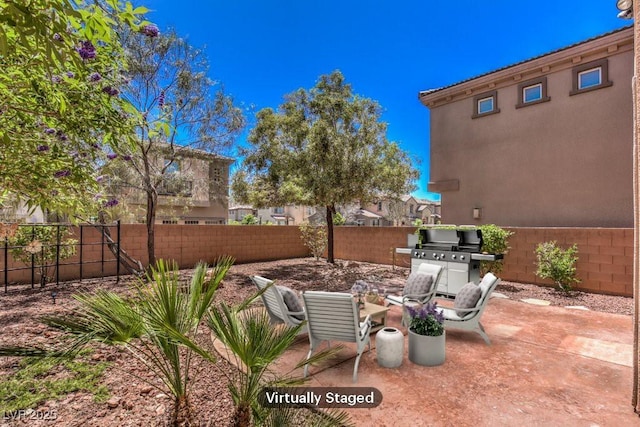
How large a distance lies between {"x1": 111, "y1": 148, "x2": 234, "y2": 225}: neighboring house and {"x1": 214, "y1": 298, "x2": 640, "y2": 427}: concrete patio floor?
8.25 m

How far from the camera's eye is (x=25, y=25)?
1.54 meters

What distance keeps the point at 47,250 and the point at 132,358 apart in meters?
5.94

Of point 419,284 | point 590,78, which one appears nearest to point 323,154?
point 419,284

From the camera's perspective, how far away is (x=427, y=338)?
409 centimetres

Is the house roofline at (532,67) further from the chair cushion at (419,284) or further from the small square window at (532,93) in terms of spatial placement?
the chair cushion at (419,284)

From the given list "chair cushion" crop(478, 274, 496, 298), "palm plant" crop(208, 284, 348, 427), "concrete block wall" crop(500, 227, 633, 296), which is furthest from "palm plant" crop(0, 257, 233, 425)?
"concrete block wall" crop(500, 227, 633, 296)

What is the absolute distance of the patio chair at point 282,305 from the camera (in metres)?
4.59

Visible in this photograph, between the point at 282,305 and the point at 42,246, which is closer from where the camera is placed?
the point at 282,305

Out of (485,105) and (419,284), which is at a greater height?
(485,105)

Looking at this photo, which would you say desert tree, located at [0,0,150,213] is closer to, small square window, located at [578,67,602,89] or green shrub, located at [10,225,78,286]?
green shrub, located at [10,225,78,286]

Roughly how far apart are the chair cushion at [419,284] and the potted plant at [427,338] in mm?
2010

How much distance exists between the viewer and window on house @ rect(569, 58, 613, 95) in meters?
9.88

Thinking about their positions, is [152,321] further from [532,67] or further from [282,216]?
[282,216]

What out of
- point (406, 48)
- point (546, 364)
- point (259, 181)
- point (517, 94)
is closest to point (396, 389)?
point (546, 364)
